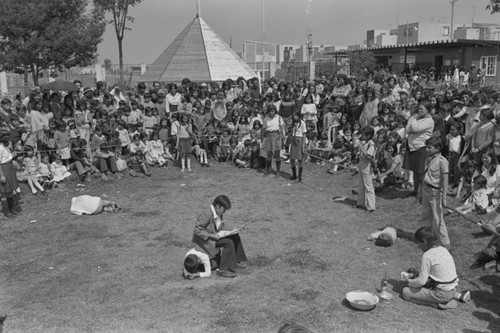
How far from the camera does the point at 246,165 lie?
15.0 m

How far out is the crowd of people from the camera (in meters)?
10.3

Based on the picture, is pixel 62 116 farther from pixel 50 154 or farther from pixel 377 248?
pixel 377 248

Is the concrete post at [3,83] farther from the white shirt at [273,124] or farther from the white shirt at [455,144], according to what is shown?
the white shirt at [455,144]

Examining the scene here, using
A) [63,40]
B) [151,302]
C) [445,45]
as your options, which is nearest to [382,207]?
[151,302]

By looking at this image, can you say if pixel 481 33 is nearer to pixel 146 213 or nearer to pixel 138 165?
pixel 138 165

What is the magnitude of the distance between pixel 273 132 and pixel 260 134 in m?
1.44

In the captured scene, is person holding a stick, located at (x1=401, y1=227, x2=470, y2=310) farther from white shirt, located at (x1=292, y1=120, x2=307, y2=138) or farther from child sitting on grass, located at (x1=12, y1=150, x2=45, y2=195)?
child sitting on grass, located at (x1=12, y1=150, x2=45, y2=195)

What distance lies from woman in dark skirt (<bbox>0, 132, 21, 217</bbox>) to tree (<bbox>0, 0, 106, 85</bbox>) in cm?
1497

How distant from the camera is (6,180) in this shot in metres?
10.2

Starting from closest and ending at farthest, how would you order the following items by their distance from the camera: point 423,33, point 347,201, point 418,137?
point 418,137, point 347,201, point 423,33

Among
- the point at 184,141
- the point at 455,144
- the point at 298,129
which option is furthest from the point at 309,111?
the point at 455,144

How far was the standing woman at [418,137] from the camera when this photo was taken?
9.81 m

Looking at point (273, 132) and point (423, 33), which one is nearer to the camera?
point (273, 132)

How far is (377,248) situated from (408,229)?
1245mm
